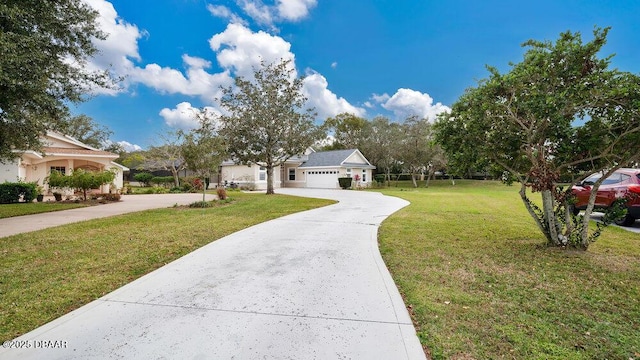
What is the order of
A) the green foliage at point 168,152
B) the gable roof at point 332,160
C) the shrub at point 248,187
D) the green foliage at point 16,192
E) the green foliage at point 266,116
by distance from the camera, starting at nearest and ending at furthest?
1. the green foliage at point 16,192
2. the green foliage at point 266,116
3. the green foliage at point 168,152
4. the shrub at point 248,187
5. the gable roof at point 332,160

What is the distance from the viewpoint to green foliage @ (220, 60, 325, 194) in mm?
20328

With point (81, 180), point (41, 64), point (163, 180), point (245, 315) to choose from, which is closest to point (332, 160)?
point (163, 180)

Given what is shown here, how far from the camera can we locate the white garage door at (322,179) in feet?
101

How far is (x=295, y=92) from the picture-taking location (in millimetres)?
20906

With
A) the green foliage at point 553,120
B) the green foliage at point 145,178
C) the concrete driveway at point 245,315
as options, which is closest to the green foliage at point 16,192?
the concrete driveway at point 245,315

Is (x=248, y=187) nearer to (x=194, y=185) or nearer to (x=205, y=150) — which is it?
(x=194, y=185)

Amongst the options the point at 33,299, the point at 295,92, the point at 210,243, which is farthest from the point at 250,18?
the point at 33,299

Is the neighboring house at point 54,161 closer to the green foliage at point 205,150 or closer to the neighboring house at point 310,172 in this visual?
the green foliage at point 205,150

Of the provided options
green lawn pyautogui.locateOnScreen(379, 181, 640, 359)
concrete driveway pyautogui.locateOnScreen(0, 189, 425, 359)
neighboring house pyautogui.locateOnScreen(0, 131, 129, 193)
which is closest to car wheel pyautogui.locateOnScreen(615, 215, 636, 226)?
green lawn pyautogui.locateOnScreen(379, 181, 640, 359)

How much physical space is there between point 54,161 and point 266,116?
42.6 feet

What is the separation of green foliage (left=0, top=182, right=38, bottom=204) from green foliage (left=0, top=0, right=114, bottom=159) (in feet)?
12.9

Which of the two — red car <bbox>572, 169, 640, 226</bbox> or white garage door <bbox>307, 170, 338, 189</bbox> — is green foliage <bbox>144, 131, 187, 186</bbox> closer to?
white garage door <bbox>307, 170, 338, 189</bbox>

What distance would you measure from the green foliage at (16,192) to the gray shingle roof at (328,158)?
2213 cm

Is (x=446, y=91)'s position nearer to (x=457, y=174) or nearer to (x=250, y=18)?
(x=250, y=18)
